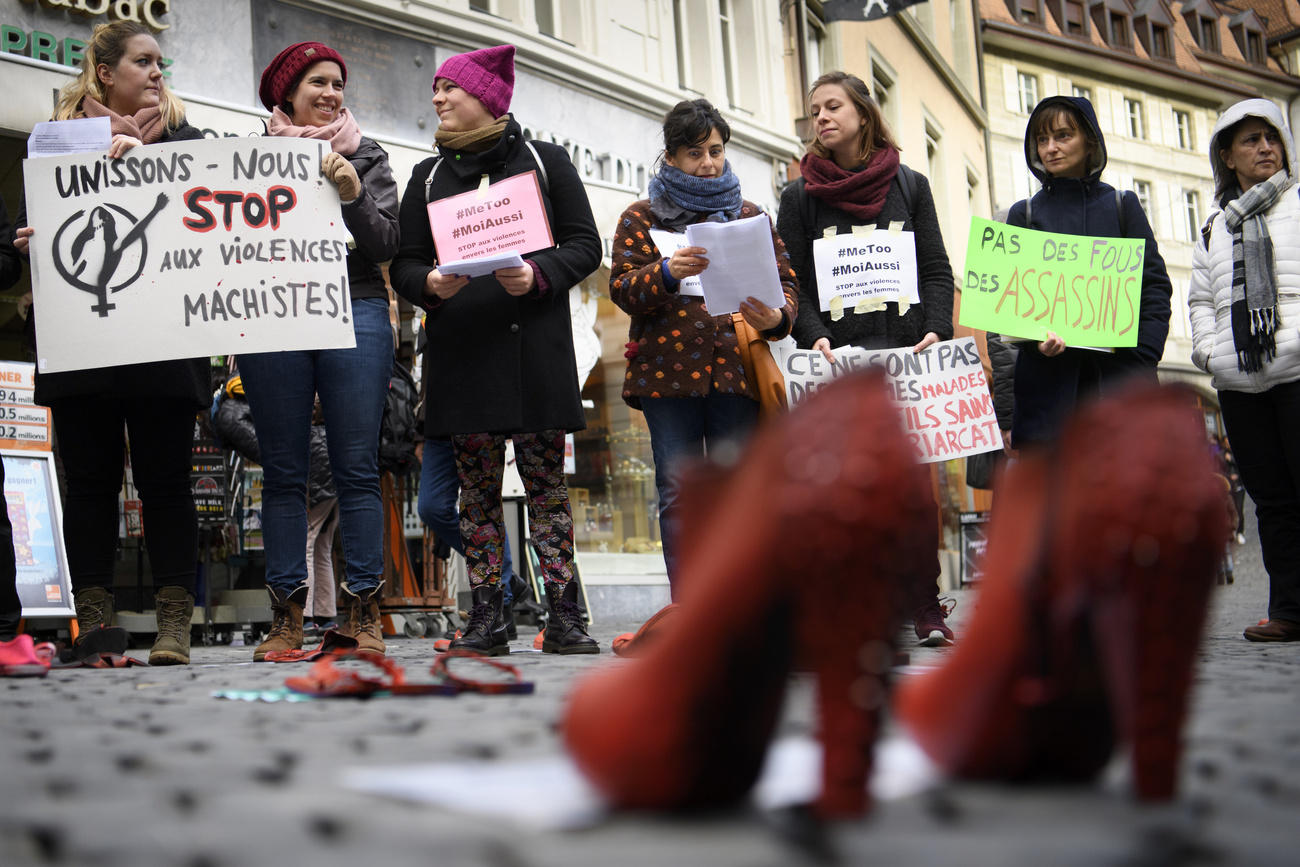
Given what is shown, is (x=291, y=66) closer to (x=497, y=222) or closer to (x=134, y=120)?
(x=134, y=120)

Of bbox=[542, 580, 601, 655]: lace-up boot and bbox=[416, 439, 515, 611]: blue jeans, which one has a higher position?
bbox=[416, 439, 515, 611]: blue jeans

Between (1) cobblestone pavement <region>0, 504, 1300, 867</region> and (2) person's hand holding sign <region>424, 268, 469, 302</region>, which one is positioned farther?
(2) person's hand holding sign <region>424, 268, 469, 302</region>

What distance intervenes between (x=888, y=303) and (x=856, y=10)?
427 inches

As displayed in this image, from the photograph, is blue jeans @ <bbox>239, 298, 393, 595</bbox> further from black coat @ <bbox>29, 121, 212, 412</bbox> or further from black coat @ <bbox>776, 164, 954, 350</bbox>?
black coat @ <bbox>776, 164, 954, 350</bbox>

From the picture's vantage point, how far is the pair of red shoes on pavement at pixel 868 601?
129 cm

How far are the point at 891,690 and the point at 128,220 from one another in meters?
3.76

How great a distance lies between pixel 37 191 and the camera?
429 centimetres

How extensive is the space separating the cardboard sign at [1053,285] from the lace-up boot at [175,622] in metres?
2.81

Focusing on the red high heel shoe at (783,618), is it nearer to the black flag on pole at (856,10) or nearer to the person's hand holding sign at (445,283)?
the person's hand holding sign at (445,283)

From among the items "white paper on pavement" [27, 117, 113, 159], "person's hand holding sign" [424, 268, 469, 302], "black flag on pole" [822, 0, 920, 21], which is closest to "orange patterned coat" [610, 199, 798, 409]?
"person's hand holding sign" [424, 268, 469, 302]

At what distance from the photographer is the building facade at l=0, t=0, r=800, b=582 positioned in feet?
27.9

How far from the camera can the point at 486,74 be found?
462 cm

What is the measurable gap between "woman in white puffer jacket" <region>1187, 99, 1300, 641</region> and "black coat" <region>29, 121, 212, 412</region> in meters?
3.57

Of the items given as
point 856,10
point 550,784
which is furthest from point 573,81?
point 550,784
